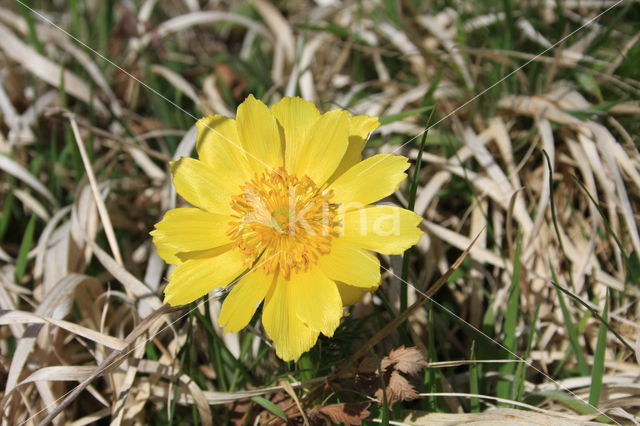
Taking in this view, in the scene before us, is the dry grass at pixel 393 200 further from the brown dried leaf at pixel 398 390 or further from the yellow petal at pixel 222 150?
the yellow petal at pixel 222 150

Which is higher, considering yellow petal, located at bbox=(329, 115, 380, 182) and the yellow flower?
yellow petal, located at bbox=(329, 115, 380, 182)

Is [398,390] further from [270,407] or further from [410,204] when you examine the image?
[410,204]

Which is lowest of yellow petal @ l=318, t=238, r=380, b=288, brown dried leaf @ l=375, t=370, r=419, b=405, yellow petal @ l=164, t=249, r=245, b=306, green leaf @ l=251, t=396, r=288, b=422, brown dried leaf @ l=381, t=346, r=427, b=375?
green leaf @ l=251, t=396, r=288, b=422

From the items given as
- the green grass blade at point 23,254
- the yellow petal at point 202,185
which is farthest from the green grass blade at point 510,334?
the green grass blade at point 23,254

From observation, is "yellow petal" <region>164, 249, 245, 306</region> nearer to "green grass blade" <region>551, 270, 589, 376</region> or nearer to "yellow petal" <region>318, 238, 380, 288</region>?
"yellow petal" <region>318, 238, 380, 288</region>

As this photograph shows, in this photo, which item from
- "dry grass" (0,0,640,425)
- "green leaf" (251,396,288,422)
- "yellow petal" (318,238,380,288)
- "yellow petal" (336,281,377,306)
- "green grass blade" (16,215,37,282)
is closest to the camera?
"yellow petal" (318,238,380,288)

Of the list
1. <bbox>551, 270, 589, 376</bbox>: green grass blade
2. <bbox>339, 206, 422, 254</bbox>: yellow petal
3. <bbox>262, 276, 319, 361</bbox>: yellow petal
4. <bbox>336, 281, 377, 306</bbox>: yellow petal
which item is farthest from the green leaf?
<bbox>551, 270, 589, 376</bbox>: green grass blade
